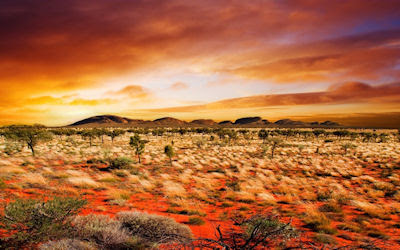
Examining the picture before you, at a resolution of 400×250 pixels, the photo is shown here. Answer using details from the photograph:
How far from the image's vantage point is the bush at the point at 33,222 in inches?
240

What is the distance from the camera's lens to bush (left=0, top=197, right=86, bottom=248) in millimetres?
6090

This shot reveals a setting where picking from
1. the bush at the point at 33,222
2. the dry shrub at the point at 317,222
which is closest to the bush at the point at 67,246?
the bush at the point at 33,222

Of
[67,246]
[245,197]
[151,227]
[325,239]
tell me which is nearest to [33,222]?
[67,246]

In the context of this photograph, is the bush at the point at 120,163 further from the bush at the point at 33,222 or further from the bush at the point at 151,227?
the bush at the point at 33,222

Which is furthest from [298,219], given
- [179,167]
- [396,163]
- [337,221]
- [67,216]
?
[396,163]

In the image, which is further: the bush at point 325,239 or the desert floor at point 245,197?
the desert floor at point 245,197

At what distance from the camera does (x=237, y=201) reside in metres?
13.4

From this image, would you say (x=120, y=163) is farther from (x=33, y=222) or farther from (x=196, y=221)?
(x=33, y=222)

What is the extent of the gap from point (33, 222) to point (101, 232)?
81.4 inches

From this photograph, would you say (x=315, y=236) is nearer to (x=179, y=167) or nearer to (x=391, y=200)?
(x=391, y=200)

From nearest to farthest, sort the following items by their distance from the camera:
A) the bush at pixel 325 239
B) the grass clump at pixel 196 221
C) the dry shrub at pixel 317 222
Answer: the bush at pixel 325 239
the dry shrub at pixel 317 222
the grass clump at pixel 196 221

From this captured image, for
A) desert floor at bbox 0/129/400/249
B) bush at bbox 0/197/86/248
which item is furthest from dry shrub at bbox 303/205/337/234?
bush at bbox 0/197/86/248

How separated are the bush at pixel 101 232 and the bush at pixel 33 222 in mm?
385

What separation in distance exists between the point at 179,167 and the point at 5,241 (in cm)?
1775
